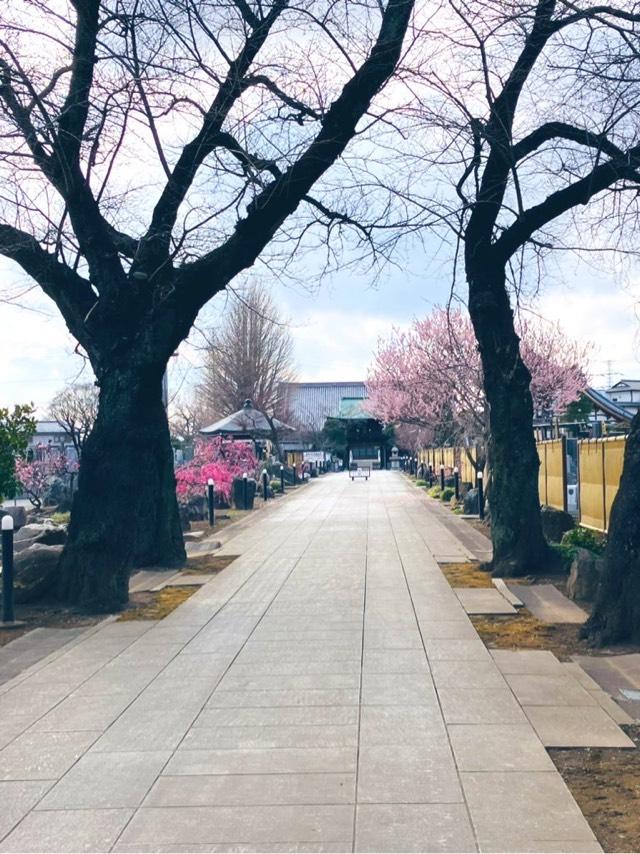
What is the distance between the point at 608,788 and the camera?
17.7ft

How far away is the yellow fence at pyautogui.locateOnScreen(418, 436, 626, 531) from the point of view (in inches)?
650

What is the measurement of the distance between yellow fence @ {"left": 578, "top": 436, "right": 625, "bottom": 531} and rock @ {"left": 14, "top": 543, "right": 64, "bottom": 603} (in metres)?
8.45

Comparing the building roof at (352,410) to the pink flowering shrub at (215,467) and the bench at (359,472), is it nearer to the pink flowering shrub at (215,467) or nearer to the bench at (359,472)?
the bench at (359,472)

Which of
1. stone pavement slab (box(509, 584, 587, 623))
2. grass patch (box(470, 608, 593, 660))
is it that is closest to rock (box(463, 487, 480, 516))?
stone pavement slab (box(509, 584, 587, 623))

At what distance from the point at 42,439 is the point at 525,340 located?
118 ft

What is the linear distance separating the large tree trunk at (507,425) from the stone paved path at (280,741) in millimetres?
2676

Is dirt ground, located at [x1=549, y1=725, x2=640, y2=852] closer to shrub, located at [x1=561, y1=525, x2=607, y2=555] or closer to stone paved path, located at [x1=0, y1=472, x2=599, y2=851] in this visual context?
stone paved path, located at [x1=0, y1=472, x2=599, y2=851]

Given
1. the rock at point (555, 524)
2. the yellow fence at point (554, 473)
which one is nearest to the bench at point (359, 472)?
the yellow fence at point (554, 473)

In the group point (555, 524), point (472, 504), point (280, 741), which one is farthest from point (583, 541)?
point (472, 504)

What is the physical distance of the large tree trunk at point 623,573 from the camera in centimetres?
888

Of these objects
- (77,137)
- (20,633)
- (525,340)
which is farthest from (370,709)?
(525,340)

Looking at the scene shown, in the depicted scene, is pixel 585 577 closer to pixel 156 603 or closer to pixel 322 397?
pixel 156 603

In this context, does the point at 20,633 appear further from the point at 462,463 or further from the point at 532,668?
the point at 462,463

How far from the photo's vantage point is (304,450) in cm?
7400
